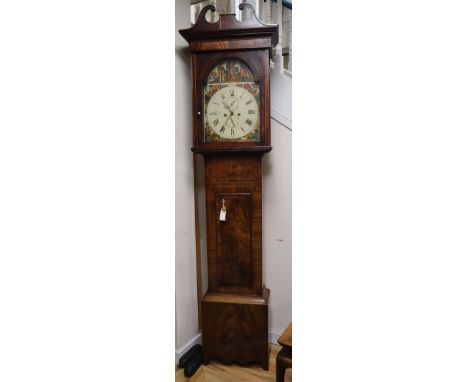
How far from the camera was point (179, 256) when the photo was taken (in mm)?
1223

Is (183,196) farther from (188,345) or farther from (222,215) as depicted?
(188,345)

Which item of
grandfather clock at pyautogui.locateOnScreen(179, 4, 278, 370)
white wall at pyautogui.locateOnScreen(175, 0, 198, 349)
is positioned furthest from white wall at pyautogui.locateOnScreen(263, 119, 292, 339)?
white wall at pyautogui.locateOnScreen(175, 0, 198, 349)

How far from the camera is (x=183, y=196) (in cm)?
125

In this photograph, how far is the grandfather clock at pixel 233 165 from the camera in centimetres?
117

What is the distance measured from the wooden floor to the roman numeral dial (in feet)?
3.01

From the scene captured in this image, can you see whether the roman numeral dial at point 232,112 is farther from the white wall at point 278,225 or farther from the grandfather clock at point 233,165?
the white wall at point 278,225

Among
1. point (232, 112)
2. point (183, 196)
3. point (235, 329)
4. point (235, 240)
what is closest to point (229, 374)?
point (235, 329)

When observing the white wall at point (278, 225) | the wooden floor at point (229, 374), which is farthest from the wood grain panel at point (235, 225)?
the wooden floor at point (229, 374)

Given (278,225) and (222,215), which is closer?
(222,215)

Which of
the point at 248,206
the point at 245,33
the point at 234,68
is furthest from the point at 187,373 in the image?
the point at 245,33

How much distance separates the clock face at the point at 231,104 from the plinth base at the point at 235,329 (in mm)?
657

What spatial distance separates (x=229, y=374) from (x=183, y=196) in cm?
72

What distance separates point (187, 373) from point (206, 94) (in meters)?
1.08

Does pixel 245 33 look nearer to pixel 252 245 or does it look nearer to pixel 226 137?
pixel 226 137
